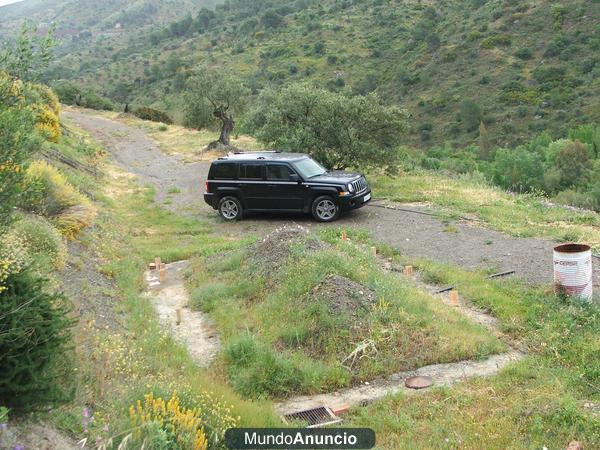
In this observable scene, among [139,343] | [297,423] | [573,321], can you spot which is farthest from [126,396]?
[573,321]

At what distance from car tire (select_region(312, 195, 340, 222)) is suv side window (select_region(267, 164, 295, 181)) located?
92 centimetres

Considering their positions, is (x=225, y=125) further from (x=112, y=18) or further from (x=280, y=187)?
(x=112, y=18)

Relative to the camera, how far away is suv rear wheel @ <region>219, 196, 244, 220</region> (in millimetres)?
15477

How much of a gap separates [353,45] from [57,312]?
67530mm

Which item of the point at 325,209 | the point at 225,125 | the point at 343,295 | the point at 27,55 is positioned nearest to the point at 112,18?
the point at 225,125

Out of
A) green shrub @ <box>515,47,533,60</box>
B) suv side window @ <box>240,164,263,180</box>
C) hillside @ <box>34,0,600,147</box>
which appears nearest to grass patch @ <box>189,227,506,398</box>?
suv side window @ <box>240,164,263,180</box>

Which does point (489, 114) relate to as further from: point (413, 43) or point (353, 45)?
point (353, 45)

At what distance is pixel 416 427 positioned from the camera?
5.56m

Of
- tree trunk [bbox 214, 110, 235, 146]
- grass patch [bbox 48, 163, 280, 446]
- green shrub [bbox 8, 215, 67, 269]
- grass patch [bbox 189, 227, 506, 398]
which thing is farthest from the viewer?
tree trunk [bbox 214, 110, 235, 146]

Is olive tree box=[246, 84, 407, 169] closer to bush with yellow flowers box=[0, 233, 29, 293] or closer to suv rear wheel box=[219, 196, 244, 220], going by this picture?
suv rear wheel box=[219, 196, 244, 220]

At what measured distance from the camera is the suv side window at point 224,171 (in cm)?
1538

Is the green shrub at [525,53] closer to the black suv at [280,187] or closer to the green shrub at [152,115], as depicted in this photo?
the green shrub at [152,115]

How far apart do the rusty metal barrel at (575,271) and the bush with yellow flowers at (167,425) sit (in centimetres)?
577

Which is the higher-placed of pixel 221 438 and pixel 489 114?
pixel 221 438
